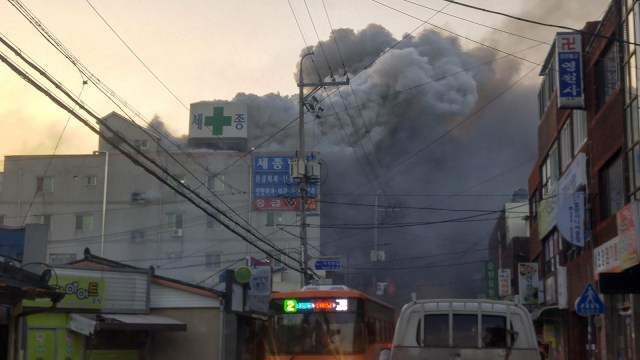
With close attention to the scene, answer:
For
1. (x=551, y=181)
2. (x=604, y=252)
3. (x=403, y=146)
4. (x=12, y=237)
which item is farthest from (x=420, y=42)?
(x=12, y=237)

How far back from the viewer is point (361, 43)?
9406cm

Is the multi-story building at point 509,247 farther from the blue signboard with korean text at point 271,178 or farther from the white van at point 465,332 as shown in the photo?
the white van at point 465,332

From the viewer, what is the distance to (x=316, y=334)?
2164cm

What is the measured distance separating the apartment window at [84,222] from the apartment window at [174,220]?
5.93 metres

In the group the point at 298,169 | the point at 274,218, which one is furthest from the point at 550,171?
the point at 274,218

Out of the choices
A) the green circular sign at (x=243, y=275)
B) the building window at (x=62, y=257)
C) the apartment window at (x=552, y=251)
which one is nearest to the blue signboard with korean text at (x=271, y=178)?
the building window at (x=62, y=257)

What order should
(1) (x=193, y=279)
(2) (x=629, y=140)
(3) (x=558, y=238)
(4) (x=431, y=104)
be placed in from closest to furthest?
(2) (x=629, y=140), (3) (x=558, y=238), (1) (x=193, y=279), (4) (x=431, y=104)

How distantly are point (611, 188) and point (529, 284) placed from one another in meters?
18.4

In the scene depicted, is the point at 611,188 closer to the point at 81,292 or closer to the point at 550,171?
the point at 550,171

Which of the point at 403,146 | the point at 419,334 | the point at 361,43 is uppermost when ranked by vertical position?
the point at 361,43

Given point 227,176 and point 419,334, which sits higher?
point 227,176

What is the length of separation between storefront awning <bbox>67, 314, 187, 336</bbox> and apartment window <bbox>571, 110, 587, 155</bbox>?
52.0ft

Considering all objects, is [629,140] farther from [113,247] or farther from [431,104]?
[431,104]

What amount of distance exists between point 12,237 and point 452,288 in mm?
65278
